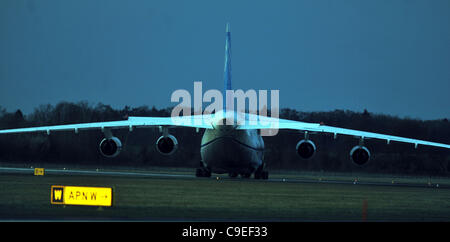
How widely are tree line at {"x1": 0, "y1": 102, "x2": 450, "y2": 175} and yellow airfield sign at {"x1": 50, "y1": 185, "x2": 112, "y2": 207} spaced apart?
33956 mm

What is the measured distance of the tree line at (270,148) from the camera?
5528 cm

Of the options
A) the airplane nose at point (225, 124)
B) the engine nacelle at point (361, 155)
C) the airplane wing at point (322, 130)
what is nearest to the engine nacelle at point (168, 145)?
the airplane nose at point (225, 124)

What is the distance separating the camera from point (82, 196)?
2114 cm

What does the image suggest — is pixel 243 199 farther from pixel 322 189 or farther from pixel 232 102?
pixel 232 102

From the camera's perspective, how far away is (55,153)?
54875mm

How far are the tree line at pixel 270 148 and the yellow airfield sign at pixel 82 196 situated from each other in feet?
111

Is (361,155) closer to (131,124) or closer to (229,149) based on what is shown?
(229,149)

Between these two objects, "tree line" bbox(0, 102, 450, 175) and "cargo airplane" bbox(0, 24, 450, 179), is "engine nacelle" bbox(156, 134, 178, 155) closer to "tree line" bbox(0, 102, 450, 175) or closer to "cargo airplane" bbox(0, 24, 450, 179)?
"cargo airplane" bbox(0, 24, 450, 179)

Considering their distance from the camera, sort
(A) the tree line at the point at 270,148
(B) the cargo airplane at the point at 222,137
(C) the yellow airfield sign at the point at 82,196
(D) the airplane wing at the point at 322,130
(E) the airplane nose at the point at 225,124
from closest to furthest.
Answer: (C) the yellow airfield sign at the point at 82,196 → (E) the airplane nose at the point at 225,124 → (D) the airplane wing at the point at 322,130 → (B) the cargo airplane at the point at 222,137 → (A) the tree line at the point at 270,148

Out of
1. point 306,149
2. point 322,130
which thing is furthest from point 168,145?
point 322,130

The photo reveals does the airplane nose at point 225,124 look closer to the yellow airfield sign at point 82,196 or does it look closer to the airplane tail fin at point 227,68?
the airplane tail fin at point 227,68

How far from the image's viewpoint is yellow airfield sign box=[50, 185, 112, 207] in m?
20.8

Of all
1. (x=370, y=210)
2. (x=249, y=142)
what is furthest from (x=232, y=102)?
(x=370, y=210)

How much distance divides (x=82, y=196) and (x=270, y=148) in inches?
1561
